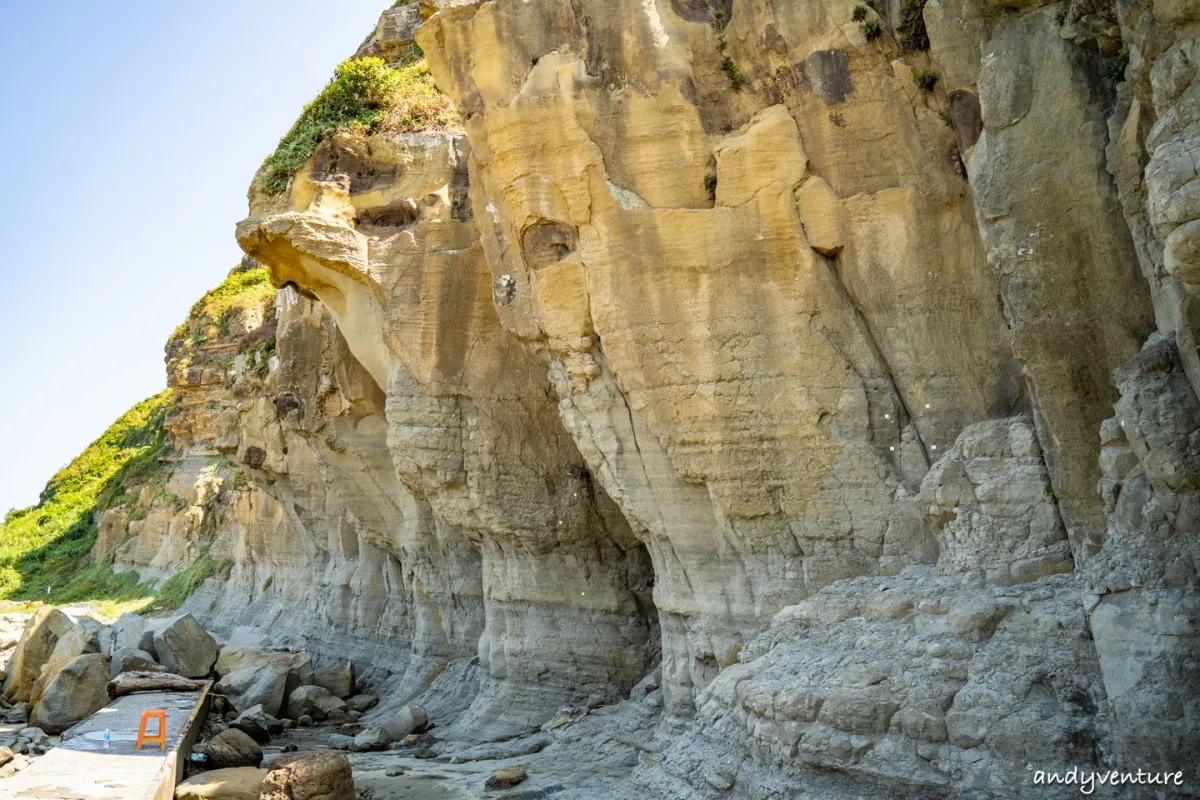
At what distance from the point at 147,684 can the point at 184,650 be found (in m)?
4.12

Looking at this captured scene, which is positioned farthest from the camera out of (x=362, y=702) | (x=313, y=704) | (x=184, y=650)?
(x=184, y=650)

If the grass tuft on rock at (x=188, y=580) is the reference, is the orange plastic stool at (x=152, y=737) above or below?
below

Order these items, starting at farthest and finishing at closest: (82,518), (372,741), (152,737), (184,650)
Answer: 1. (82,518)
2. (184,650)
3. (372,741)
4. (152,737)

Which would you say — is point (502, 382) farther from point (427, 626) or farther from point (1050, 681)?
point (1050, 681)

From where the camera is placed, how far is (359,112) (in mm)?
19359

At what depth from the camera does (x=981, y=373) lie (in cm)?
1023

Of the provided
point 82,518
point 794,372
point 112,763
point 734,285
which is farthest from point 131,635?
point 82,518

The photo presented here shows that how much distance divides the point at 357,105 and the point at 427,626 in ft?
35.6

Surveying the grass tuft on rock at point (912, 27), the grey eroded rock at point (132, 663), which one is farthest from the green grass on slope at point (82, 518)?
the grass tuft on rock at point (912, 27)

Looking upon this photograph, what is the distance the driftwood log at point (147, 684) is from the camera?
649 inches

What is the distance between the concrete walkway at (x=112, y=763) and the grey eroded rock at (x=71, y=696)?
1042mm

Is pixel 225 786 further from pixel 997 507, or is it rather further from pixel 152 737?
pixel 997 507

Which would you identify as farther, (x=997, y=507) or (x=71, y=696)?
(x=71, y=696)

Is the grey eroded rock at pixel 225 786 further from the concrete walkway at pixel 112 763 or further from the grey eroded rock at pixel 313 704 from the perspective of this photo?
the grey eroded rock at pixel 313 704
